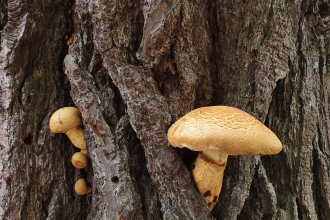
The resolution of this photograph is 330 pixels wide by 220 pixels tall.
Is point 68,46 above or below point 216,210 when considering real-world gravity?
above

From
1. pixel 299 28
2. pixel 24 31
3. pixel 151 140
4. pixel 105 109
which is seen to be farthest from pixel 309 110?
pixel 24 31

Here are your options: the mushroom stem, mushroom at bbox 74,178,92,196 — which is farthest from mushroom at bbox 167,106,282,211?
mushroom at bbox 74,178,92,196

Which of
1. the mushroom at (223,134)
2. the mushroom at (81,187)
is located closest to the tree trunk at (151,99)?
the mushroom at (81,187)

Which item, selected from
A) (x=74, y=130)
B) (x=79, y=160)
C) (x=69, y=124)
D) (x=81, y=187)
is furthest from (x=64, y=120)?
(x=81, y=187)

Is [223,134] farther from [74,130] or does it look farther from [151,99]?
[74,130]

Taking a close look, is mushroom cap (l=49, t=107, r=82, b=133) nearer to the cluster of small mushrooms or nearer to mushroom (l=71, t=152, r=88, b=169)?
the cluster of small mushrooms

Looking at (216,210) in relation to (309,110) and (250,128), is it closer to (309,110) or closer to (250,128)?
(250,128)
